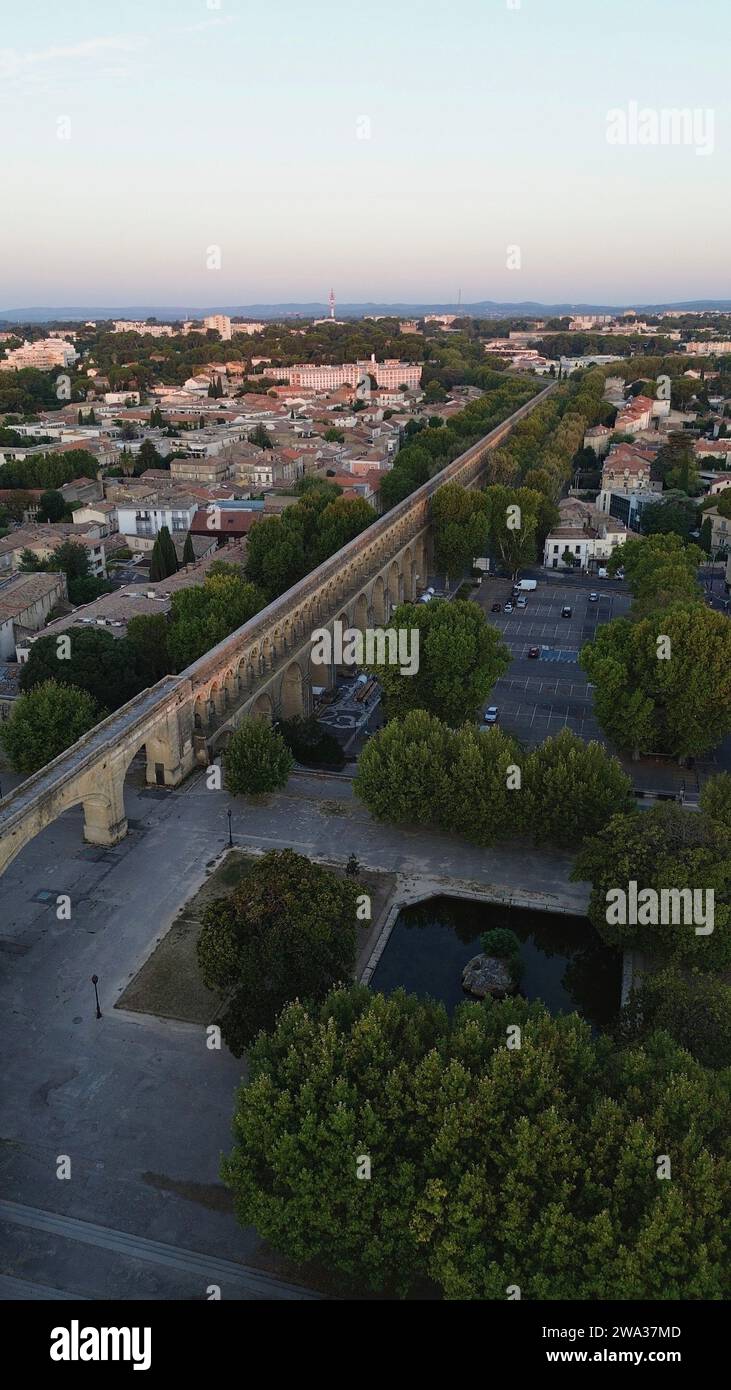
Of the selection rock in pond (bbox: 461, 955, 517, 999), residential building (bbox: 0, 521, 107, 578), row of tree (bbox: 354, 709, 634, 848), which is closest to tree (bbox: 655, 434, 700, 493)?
residential building (bbox: 0, 521, 107, 578)

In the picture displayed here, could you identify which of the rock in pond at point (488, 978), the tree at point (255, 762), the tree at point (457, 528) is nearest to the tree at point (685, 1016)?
the rock in pond at point (488, 978)

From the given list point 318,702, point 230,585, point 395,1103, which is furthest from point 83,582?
point 395,1103

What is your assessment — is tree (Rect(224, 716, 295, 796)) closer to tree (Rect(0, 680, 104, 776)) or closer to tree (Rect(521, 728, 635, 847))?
tree (Rect(0, 680, 104, 776))

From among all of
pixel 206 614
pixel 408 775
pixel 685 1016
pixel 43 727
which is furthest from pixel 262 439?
pixel 685 1016

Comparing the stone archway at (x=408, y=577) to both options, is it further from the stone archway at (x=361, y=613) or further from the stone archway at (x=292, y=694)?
the stone archway at (x=292, y=694)
